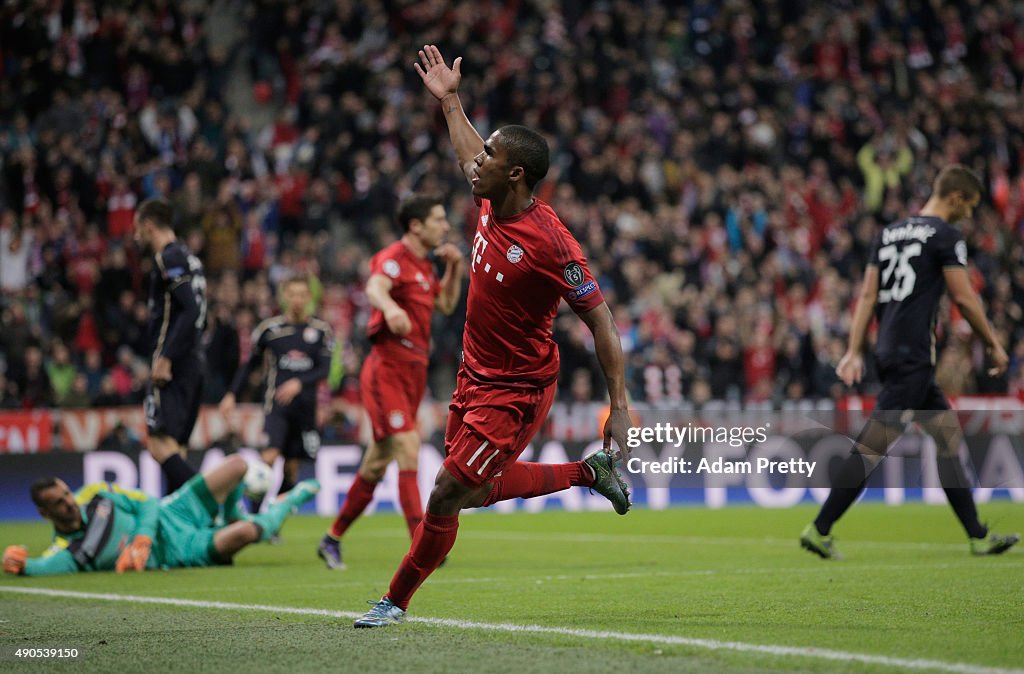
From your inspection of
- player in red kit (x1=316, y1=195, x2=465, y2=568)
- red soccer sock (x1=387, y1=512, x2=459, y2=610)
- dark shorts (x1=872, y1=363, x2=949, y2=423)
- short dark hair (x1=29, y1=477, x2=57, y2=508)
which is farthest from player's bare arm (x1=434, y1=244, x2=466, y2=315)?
red soccer sock (x1=387, y1=512, x2=459, y2=610)

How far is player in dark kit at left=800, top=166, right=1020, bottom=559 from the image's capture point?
30.8 ft

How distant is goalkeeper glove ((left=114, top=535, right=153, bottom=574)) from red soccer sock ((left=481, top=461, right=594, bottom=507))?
396cm

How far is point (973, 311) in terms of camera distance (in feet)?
30.6

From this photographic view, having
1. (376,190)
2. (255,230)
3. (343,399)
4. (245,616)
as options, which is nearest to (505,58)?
(376,190)

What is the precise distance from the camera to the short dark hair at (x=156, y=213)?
34.4 feet

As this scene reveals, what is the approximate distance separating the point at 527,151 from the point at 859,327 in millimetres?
4380

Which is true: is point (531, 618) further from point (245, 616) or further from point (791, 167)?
point (791, 167)

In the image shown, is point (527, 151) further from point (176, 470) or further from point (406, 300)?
point (176, 470)

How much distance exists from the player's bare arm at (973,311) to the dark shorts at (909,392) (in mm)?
429

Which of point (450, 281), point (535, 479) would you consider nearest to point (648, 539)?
point (450, 281)

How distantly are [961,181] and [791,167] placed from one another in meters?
15.9

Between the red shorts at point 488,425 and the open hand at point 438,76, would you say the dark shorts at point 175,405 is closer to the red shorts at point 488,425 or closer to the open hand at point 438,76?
the open hand at point 438,76

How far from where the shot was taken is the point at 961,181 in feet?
31.9

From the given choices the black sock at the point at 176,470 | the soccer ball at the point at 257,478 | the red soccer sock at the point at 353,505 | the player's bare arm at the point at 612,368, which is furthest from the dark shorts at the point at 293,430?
the player's bare arm at the point at 612,368
